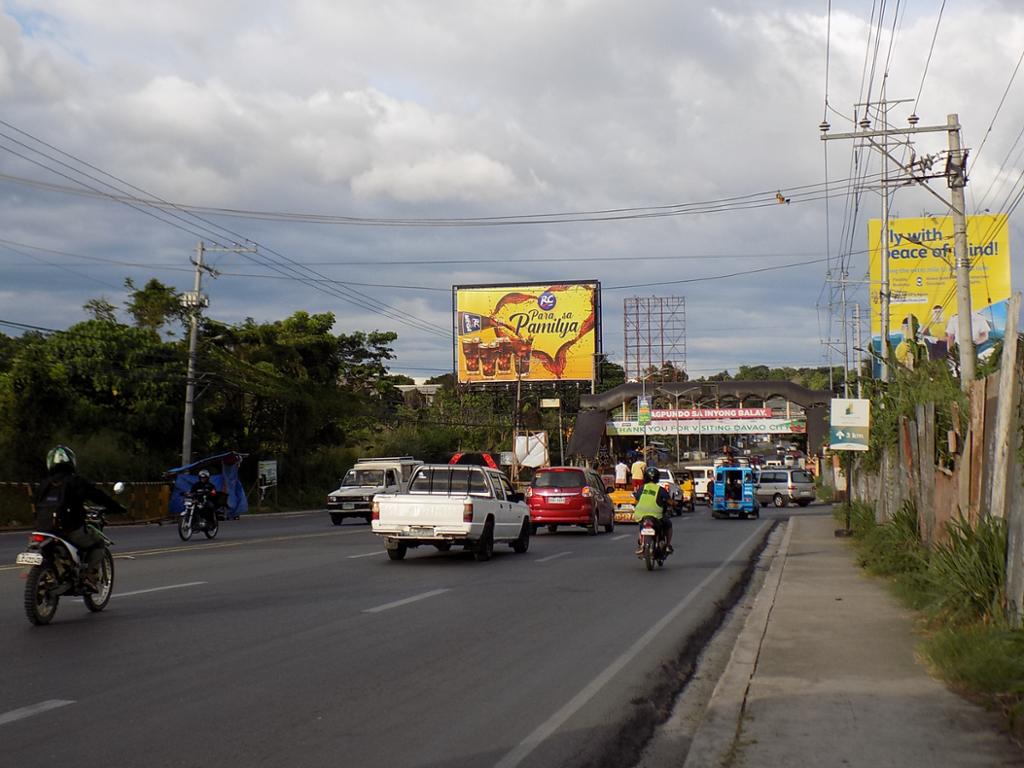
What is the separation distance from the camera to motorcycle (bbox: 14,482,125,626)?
11188mm

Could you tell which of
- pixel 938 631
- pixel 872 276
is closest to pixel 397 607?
pixel 938 631

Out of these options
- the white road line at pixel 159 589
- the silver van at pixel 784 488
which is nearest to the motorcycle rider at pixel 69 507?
the white road line at pixel 159 589

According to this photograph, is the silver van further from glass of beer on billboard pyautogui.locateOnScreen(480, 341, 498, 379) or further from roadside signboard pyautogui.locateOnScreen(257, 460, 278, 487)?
roadside signboard pyautogui.locateOnScreen(257, 460, 278, 487)

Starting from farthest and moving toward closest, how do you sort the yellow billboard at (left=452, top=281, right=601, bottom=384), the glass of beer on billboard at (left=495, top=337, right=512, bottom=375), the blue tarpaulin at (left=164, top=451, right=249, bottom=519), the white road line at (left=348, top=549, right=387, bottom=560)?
the glass of beer on billboard at (left=495, top=337, right=512, bottom=375) → the yellow billboard at (left=452, top=281, right=601, bottom=384) → the blue tarpaulin at (left=164, top=451, right=249, bottom=519) → the white road line at (left=348, top=549, right=387, bottom=560)

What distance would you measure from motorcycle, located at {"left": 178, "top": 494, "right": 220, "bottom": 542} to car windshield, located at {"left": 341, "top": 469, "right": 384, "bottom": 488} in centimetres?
1039

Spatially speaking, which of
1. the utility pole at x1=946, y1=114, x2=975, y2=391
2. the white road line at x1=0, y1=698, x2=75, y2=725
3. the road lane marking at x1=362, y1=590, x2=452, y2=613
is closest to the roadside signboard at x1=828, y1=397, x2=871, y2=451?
the utility pole at x1=946, y1=114, x2=975, y2=391

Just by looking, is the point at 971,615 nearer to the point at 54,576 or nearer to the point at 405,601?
the point at 405,601

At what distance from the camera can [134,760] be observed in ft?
20.9

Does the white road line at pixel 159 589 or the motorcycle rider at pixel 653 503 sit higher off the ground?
the motorcycle rider at pixel 653 503

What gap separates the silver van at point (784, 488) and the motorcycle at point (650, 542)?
38444 mm

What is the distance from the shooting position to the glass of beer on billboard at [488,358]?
72.2 meters

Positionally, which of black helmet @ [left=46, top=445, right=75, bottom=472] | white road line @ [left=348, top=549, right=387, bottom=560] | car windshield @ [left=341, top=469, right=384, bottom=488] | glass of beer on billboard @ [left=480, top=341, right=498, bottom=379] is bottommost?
white road line @ [left=348, top=549, right=387, bottom=560]

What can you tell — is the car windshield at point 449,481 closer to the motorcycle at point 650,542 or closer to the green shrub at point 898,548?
the motorcycle at point 650,542

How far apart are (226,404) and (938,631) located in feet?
146
